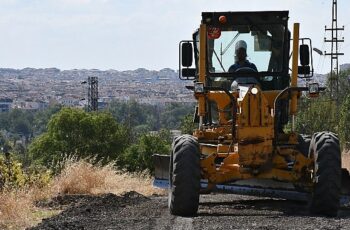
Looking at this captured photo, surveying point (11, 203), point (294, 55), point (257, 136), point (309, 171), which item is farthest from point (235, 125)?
point (11, 203)

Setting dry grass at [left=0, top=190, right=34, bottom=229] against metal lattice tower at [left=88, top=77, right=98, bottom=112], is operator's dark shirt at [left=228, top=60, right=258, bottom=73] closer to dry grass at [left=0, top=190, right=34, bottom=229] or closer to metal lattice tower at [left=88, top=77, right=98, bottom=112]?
dry grass at [left=0, top=190, right=34, bottom=229]

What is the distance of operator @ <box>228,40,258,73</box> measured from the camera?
13.5m

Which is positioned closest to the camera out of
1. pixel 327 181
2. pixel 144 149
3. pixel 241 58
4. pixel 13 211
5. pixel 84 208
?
pixel 327 181

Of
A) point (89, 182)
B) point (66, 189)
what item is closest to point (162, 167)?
point (66, 189)

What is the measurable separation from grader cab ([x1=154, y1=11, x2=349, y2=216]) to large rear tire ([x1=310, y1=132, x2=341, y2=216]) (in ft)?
0.04

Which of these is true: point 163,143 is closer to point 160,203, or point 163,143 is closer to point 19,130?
point 160,203

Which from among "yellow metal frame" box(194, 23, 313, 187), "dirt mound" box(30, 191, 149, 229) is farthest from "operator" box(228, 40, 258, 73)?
"dirt mound" box(30, 191, 149, 229)

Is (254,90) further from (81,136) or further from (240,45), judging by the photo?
(81,136)

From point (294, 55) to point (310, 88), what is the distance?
111 cm

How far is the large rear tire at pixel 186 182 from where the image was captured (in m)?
11.5

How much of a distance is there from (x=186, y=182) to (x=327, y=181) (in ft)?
6.23

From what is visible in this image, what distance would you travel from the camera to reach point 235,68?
13.5 metres

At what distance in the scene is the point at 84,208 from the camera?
1275 cm

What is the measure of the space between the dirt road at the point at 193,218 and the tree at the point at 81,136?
61782 mm
